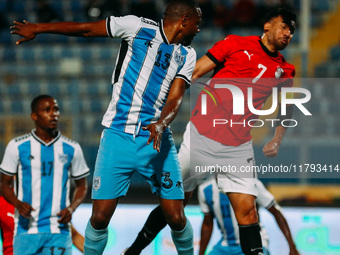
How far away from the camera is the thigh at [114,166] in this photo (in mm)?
4043

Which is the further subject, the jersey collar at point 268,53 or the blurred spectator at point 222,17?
the blurred spectator at point 222,17

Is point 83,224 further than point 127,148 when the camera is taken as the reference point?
Yes

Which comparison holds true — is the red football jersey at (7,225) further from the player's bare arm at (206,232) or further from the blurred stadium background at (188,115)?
the blurred stadium background at (188,115)

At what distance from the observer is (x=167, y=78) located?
13.5 feet

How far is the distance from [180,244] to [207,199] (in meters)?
1.05

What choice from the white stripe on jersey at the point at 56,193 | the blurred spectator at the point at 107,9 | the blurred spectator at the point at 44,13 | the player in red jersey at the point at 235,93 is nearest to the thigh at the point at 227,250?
the player in red jersey at the point at 235,93

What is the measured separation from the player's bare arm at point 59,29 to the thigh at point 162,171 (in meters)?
0.83

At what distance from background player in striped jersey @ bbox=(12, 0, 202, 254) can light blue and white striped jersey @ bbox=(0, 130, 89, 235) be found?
73 cm

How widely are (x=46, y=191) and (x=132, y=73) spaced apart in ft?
4.31

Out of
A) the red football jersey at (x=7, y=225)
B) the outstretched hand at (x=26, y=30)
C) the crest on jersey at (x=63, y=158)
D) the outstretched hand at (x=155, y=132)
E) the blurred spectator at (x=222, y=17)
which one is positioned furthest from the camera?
the blurred spectator at (x=222, y=17)

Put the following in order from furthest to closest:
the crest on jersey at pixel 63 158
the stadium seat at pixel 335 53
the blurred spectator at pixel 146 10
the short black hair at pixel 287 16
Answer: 1. the blurred spectator at pixel 146 10
2. the stadium seat at pixel 335 53
3. the crest on jersey at pixel 63 158
4. the short black hair at pixel 287 16

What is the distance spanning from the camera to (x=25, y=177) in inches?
189

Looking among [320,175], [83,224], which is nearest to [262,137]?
[320,175]

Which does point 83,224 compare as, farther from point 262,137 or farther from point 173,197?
point 262,137
